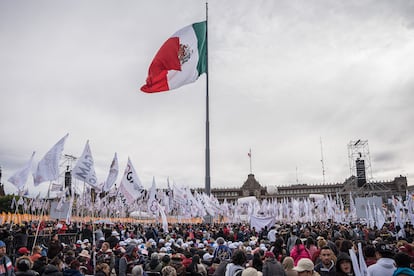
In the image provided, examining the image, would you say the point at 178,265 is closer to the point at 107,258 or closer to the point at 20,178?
the point at 107,258

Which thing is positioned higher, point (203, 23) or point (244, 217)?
point (203, 23)

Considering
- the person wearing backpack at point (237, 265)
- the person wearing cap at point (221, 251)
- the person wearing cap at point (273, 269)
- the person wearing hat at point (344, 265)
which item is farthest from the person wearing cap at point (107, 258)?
the person wearing hat at point (344, 265)

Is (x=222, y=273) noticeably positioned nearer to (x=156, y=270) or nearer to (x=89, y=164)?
(x=156, y=270)

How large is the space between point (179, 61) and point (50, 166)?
29.5 ft

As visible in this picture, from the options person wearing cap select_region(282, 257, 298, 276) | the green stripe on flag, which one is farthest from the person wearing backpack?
the green stripe on flag

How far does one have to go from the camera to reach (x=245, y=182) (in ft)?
370

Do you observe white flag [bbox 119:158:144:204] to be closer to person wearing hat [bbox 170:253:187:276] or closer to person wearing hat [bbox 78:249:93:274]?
person wearing hat [bbox 78:249:93:274]

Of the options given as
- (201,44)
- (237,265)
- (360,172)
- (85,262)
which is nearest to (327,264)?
(237,265)

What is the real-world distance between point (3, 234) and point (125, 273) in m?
9.70

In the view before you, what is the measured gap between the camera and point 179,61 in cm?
2045

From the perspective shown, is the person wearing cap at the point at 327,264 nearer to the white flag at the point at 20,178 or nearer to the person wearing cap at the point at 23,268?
the person wearing cap at the point at 23,268

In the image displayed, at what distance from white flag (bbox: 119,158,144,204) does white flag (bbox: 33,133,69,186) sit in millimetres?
3794

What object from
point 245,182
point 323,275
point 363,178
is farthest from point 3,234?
point 245,182

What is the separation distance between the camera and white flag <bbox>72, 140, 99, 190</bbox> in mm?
11555
